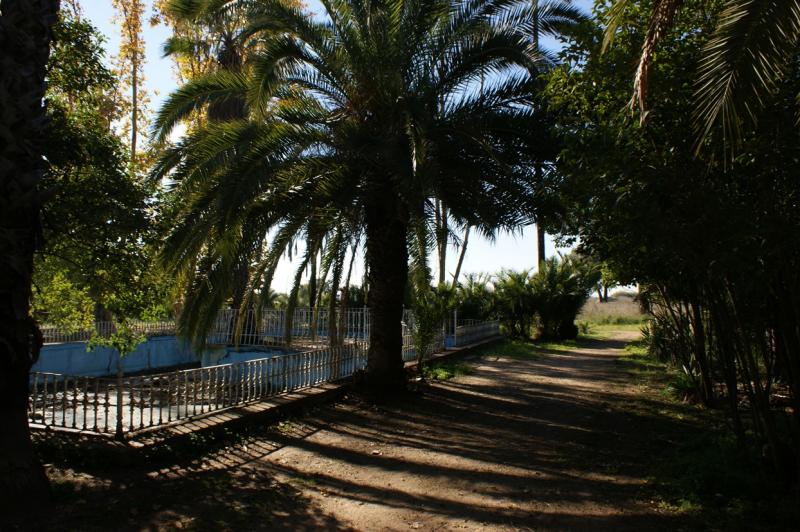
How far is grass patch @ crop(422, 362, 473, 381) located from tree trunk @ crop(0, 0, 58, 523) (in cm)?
958

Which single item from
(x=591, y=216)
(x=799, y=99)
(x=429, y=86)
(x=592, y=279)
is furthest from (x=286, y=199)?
(x=592, y=279)

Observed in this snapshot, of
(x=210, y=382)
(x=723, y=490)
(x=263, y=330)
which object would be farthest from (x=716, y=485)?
(x=263, y=330)

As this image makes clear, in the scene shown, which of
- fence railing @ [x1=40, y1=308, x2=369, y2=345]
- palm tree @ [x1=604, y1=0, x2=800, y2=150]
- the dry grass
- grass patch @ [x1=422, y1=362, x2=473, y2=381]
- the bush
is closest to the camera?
palm tree @ [x1=604, y1=0, x2=800, y2=150]

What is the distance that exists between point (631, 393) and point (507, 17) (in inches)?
312

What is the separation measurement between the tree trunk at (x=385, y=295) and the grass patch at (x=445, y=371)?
2968 millimetres

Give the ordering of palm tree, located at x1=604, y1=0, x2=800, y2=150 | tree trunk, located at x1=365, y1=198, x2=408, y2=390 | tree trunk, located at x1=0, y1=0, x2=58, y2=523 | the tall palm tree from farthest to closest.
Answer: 1. tree trunk, located at x1=365, y1=198, x2=408, y2=390
2. the tall palm tree
3. tree trunk, located at x1=0, y1=0, x2=58, y2=523
4. palm tree, located at x1=604, y1=0, x2=800, y2=150

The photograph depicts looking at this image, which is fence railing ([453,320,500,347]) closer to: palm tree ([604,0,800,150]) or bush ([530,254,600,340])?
bush ([530,254,600,340])

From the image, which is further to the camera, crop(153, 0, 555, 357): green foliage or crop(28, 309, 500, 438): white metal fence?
crop(153, 0, 555, 357): green foliage

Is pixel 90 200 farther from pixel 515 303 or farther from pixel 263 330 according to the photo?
pixel 515 303

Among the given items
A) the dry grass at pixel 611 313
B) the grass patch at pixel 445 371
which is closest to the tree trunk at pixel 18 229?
the grass patch at pixel 445 371

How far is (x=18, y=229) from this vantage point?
198 inches

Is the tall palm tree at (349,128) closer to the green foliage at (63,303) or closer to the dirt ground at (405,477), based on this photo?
the green foliage at (63,303)

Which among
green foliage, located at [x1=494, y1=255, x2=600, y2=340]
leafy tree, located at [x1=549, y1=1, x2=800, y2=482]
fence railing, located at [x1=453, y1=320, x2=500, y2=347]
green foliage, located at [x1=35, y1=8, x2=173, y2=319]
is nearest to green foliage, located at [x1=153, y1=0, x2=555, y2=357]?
green foliage, located at [x1=35, y1=8, x2=173, y2=319]

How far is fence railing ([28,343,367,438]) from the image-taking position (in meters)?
6.88
